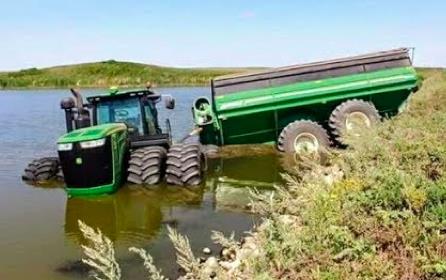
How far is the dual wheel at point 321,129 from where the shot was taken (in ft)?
44.0

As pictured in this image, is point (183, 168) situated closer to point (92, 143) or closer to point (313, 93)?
point (92, 143)

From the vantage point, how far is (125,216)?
8922 mm

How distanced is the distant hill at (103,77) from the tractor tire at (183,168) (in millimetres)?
47521

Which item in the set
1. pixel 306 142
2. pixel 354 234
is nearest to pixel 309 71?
pixel 306 142

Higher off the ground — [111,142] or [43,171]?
[111,142]

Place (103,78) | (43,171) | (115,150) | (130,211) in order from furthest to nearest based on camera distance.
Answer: (103,78) → (43,171) → (115,150) → (130,211)

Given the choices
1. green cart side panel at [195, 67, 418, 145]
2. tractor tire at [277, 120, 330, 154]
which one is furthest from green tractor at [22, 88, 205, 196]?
tractor tire at [277, 120, 330, 154]

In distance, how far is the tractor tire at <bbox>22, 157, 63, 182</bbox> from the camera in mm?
11758

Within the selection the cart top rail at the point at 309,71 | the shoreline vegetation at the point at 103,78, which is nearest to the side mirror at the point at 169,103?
the cart top rail at the point at 309,71

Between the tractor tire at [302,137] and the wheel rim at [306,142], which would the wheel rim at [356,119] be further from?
the wheel rim at [306,142]

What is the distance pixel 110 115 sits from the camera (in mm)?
11266

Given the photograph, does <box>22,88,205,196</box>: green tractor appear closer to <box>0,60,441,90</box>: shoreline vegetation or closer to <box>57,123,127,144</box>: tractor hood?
<box>57,123,127,144</box>: tractor hood

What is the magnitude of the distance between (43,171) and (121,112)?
2.11m

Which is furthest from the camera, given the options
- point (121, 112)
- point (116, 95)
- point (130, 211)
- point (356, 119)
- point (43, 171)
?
point (356, 119)
